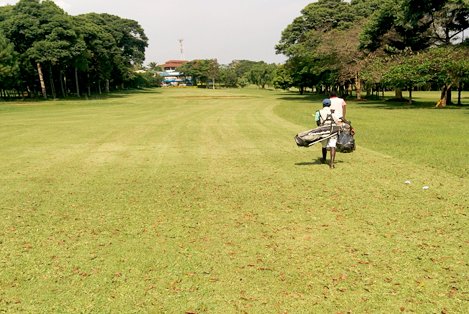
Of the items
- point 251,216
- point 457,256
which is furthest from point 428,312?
point 251,216

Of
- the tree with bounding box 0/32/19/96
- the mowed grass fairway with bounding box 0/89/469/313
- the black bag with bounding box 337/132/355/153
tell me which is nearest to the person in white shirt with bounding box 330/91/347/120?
the black bag with bounding box 337/132/355/153

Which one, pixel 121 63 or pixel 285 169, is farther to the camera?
pixel 121 63

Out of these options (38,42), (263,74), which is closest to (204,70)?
(263,74)

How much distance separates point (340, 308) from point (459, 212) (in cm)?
413

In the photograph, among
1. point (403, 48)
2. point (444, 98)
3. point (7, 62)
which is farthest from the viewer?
point (7, 62)

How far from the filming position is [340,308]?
413 centimetres

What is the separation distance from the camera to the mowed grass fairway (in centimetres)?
439

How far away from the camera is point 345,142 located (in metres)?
10.4

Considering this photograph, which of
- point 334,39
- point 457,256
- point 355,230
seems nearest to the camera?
point 457,256

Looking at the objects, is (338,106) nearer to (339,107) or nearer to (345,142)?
(339,107)

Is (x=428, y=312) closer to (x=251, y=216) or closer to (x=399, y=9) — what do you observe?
(x=251, y=216)

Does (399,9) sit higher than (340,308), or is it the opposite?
(399,9)

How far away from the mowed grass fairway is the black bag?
2.12 ft

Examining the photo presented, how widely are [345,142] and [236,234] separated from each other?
5.34 meters
